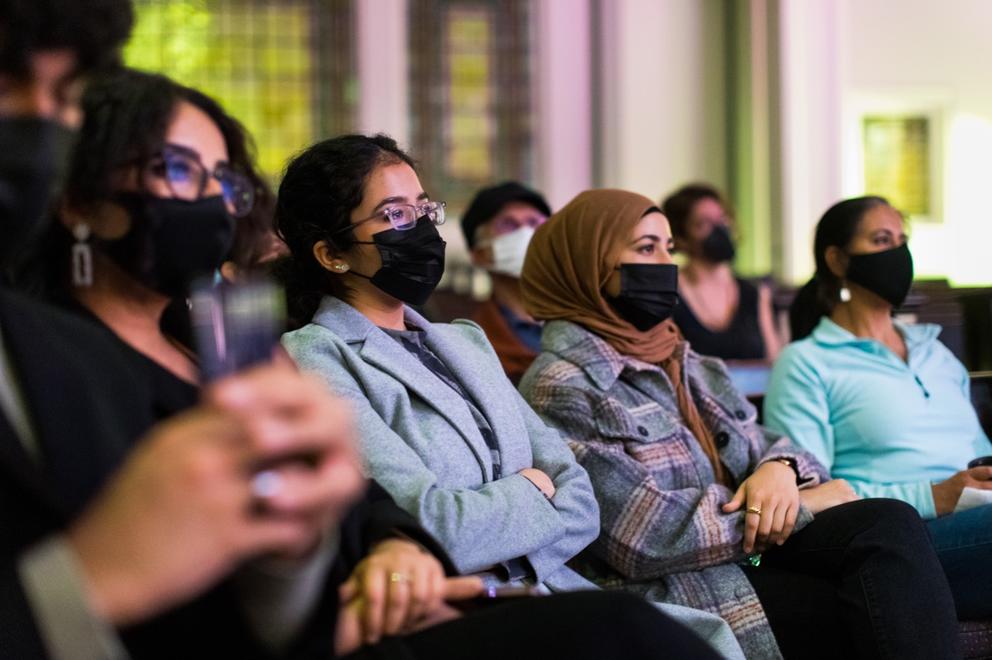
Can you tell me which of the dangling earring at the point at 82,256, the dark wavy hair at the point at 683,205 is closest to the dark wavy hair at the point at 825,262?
the dark wavy hair at the point at 683,205

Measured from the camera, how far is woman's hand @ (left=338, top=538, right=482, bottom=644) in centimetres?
128

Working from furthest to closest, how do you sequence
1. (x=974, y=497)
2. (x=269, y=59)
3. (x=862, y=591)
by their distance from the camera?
(x=269, y=59) < (x=974, y=497) < (x=862, y=591)

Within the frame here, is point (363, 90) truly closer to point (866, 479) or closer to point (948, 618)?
point (866, 479)

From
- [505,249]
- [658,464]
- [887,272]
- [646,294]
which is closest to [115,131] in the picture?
[658,464]

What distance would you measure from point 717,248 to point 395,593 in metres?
3.64

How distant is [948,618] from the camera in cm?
202

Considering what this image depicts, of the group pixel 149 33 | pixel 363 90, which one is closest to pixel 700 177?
pixel 363 90

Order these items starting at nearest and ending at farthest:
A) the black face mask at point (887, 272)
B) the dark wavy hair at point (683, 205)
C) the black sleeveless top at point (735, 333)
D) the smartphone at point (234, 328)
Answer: the smartphone at point (234, 328), the black face mask at point (887, 272), the black sleeveless top at point (735, 333), the dark wavy hair at point (683, 205)

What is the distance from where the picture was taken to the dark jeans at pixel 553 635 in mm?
1223

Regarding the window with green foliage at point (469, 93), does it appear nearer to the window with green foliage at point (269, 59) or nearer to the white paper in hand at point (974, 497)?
the window with green foliage at point (269, 59)

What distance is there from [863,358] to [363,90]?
5379mm

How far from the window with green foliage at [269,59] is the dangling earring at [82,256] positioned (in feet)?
21.8

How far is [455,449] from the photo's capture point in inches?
75.3

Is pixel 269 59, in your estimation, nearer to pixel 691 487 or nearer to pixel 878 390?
pixel 878 390
